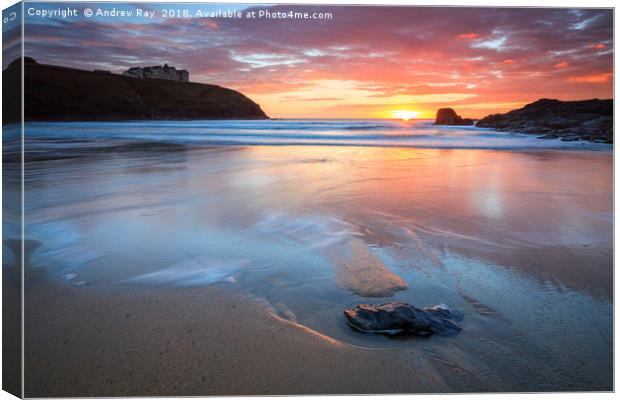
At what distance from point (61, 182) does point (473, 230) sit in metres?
3.58

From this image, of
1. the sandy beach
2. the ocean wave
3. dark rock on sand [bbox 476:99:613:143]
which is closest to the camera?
the sandy beach

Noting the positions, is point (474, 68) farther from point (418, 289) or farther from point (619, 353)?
point (619, 353)

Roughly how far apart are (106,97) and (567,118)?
5.13 m

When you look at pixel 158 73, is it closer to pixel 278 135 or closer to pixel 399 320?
pixel 399 320

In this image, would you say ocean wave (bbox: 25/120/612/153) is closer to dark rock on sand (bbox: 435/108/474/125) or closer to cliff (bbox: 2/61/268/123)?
cliff (bbox: 2/61/268/123)

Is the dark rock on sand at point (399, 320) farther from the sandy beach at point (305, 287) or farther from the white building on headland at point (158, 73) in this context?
the white building on headland at point (158, 73)

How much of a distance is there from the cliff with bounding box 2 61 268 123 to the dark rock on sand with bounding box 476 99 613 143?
2478 millimetres

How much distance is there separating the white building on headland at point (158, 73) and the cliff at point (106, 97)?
0.30 feet

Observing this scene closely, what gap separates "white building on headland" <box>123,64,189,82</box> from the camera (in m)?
3.41

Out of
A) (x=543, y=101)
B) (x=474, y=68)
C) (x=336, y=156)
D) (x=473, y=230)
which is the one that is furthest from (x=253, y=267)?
(x=336, y=156)

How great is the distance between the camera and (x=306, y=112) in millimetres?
3795

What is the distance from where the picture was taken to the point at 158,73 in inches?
136

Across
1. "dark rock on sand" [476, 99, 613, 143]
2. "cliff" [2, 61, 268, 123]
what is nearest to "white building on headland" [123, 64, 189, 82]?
"cliff" [2, 61, 268, 123]

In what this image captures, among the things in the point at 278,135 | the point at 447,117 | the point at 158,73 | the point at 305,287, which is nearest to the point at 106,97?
the point at 158,73
